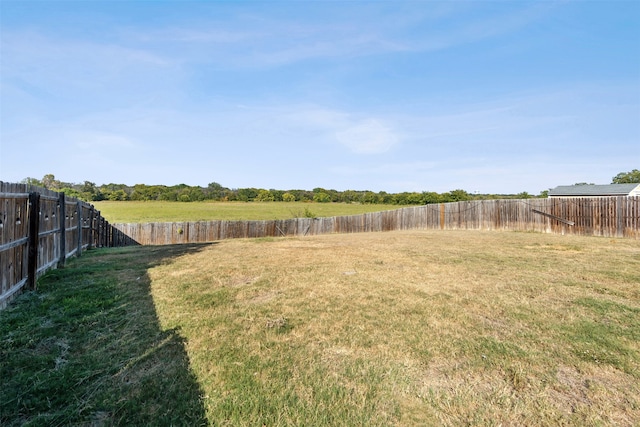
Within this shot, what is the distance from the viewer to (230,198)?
5659 cm

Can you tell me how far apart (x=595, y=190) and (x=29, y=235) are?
4564cm

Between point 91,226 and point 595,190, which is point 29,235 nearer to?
point 91,226

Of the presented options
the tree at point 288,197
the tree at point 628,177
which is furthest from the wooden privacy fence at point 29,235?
the tree at point 628,177

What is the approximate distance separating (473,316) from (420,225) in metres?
19.7

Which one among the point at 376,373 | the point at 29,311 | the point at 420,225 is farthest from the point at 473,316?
the point at 420,225

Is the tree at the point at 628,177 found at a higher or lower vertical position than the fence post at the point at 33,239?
higher

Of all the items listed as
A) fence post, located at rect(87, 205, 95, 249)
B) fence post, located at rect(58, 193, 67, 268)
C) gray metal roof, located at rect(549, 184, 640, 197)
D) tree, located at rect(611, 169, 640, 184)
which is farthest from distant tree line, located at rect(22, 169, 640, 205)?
fence post, located at rect(58, 193, 67, 268)

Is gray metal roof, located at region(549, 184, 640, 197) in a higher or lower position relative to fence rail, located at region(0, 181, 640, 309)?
higher

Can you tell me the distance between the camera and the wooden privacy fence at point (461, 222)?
42.7 feet

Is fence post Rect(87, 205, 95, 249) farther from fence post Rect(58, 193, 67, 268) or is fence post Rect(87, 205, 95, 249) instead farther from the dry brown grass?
the dry brown grass

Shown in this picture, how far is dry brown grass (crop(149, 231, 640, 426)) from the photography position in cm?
208

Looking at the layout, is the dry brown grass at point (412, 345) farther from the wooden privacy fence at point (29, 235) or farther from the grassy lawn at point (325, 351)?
the wooden privacy fence at point (29, 235)

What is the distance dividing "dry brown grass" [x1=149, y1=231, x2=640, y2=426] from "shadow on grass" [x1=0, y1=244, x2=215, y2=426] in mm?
199

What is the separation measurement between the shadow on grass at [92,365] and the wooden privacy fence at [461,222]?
16.7 meters
